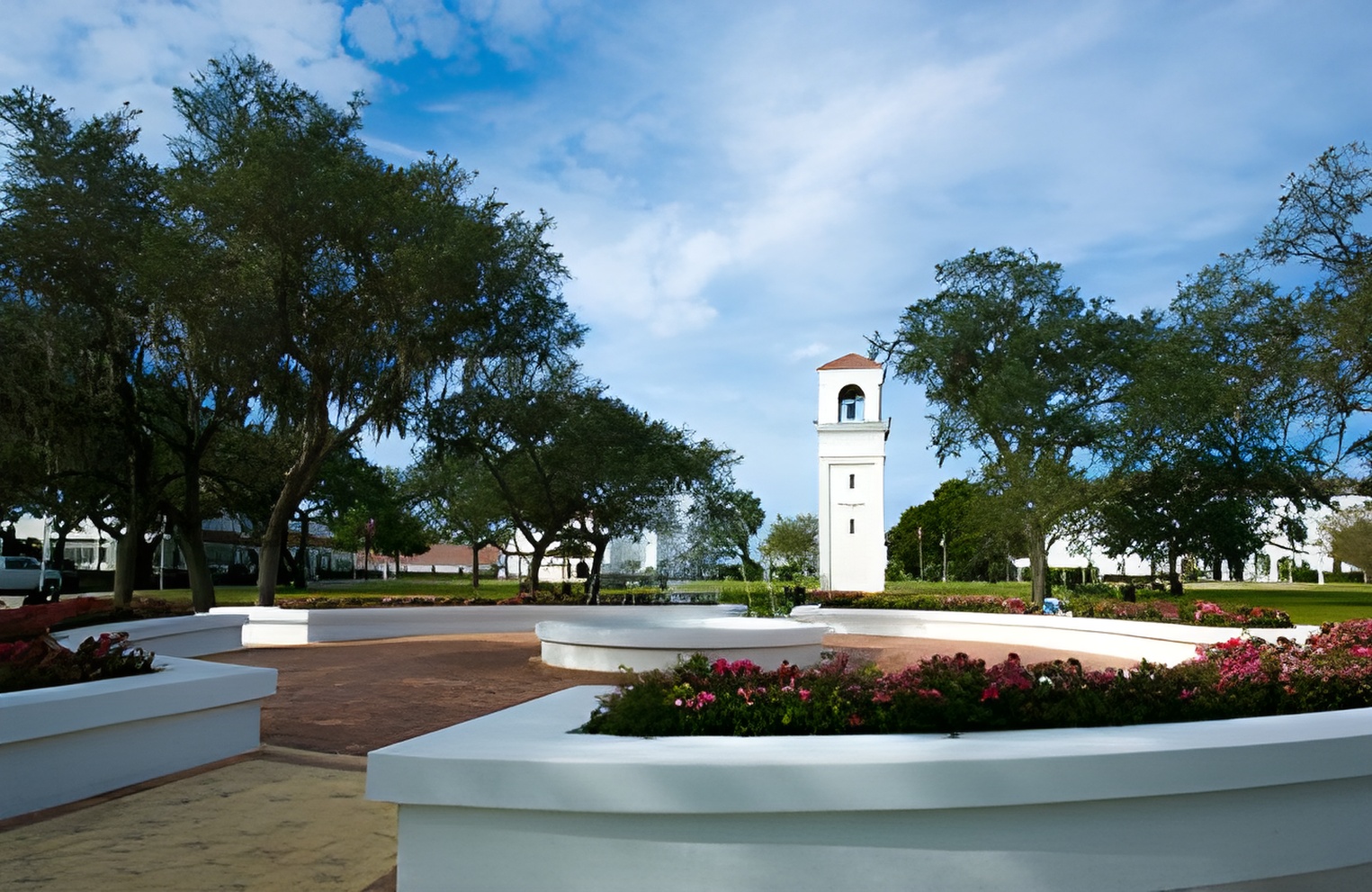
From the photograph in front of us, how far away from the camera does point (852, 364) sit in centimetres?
3584

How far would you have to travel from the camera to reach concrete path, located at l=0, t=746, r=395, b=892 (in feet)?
15.0

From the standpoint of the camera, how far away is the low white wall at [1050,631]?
45.2 ft

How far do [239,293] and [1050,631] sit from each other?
16367mm

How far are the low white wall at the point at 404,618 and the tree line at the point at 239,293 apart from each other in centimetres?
365

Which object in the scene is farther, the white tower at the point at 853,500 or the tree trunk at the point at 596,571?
the white tower at the point at 853,500

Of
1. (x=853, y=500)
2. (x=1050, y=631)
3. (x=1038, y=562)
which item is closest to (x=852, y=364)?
(x=853, y=500)

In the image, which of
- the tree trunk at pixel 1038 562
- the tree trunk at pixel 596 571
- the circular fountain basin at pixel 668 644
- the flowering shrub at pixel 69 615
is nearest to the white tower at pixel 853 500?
the tree trunk at pixel 1038 562

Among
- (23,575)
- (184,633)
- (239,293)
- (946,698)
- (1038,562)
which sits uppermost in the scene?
(239,293)

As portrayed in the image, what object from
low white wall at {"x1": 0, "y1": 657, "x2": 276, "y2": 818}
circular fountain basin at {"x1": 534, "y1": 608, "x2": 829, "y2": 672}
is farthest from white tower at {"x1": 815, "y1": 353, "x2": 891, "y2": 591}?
low white wall at {"x1": 0, "y1": 657, "x2": 276, "y2": 818}

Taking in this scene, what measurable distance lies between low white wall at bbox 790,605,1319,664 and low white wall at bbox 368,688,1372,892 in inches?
339

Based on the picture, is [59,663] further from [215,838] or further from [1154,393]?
[1154,393]

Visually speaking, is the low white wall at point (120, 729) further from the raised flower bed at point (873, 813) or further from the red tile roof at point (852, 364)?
the red tile roof at point (852, 364)

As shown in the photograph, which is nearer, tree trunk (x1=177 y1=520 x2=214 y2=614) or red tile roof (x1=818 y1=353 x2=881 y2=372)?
tree trunk (x1=177 y1=520 x2=214 y2=614)

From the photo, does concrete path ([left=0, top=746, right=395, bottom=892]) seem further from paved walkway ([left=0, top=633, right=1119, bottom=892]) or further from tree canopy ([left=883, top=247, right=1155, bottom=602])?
tree canopy ([left=883, top=247, right=1155, bottom=602])
